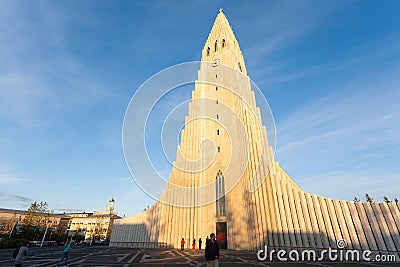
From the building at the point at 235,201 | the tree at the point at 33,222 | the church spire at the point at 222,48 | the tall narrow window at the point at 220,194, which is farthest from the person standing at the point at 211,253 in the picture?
the tree at the point at 33,222

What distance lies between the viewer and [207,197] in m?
28.4

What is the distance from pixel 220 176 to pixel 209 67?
64.1 ft

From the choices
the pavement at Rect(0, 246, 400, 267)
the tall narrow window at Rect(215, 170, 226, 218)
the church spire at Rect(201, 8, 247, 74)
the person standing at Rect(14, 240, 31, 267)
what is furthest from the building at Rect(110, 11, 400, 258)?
the person standing at Rect(14, 240, 31, 267)

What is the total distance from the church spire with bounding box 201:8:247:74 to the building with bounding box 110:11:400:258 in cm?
26

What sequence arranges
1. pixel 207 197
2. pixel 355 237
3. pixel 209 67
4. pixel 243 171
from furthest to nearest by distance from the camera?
pixel 209 67 → pixel 207 197 → pixel 243 171 → pixel 355 237

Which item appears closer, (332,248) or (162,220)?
(332,248)

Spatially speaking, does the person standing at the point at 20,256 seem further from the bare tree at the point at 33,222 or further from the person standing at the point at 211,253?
the bare tree at the point at 33,222

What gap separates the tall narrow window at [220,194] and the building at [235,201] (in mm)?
122

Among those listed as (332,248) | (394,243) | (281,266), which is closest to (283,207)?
(332,248)

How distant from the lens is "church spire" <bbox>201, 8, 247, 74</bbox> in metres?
36.6

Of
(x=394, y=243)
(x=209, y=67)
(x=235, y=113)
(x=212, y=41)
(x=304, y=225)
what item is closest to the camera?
(x=394, y=243)

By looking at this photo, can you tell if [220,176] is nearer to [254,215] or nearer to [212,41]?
[254,215]

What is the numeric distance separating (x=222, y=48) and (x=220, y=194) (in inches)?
1006

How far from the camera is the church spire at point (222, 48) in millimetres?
36644
